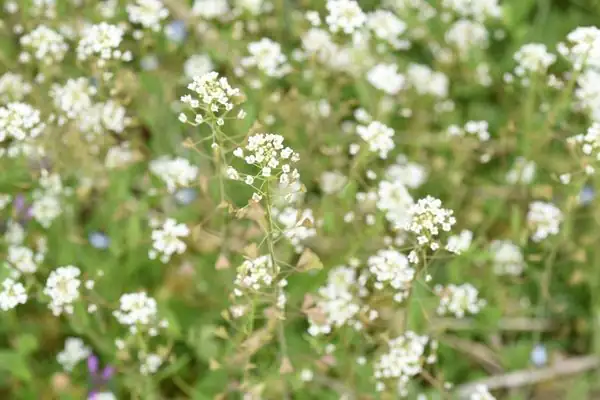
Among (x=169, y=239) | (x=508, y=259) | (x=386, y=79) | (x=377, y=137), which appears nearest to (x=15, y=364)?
(x=169, y=239)

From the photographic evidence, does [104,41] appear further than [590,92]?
No

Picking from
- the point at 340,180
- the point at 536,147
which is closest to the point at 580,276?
the point at 536,147

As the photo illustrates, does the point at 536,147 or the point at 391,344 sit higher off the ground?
the point at 536,147

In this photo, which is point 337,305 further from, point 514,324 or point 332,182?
point 514,324

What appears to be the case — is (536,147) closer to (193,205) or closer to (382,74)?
(382,74)

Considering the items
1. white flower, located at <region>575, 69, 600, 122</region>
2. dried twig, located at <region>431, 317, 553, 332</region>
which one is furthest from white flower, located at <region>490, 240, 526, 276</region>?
white flower, located at <region>575, 69, 600, 122</region>

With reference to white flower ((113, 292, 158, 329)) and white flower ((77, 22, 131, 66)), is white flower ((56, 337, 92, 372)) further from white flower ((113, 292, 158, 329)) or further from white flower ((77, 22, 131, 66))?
white flower ((77, 22, 131, 66))

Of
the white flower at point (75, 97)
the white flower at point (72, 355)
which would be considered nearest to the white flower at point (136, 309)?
the white flower at point (72, 355)
